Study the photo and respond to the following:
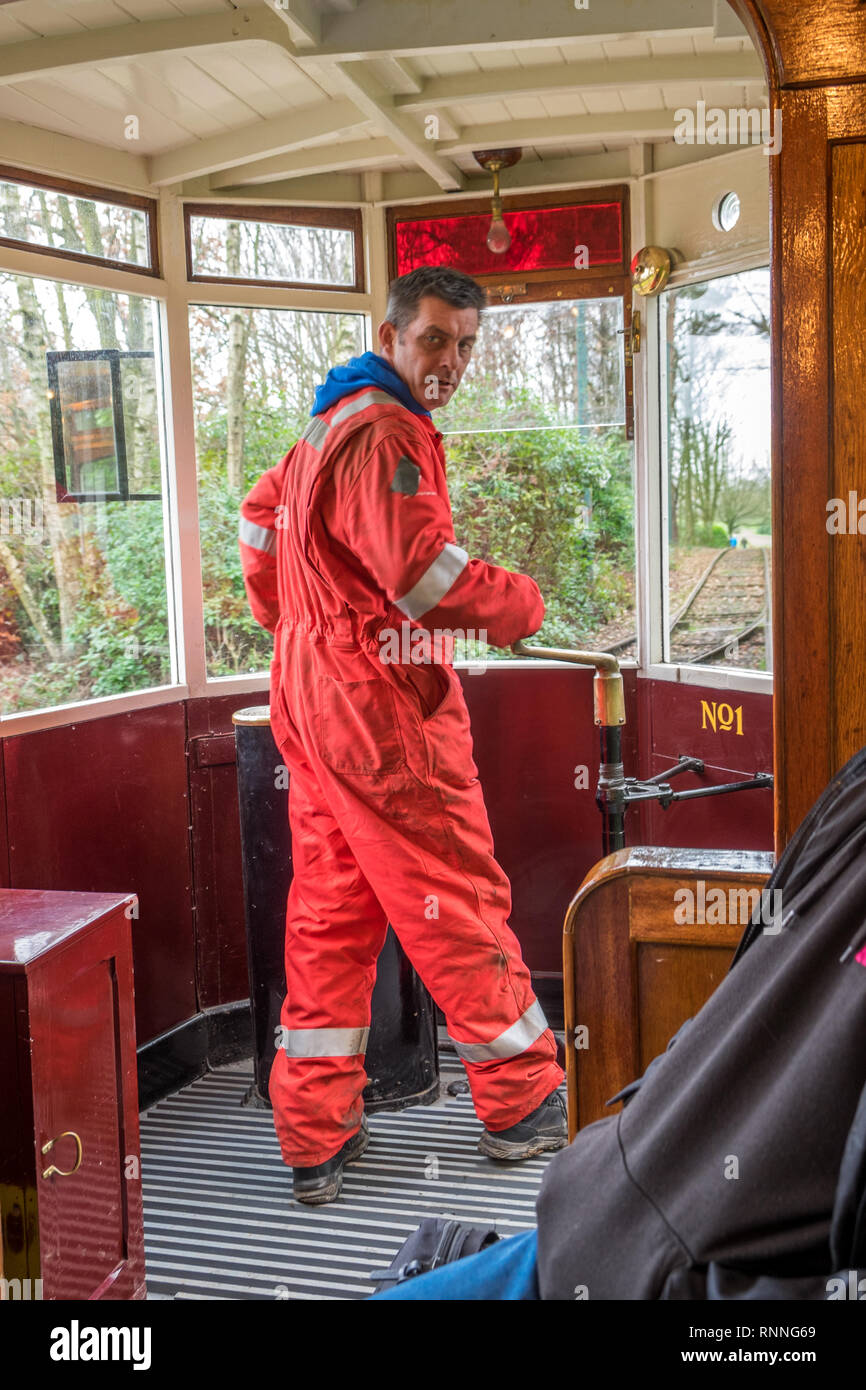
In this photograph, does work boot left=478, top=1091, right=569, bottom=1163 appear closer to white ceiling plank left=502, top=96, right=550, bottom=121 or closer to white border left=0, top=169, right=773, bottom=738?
white border left=0, top=169, right=773, bottom=738

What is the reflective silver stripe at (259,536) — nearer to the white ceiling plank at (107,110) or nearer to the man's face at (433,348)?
the man's face at (433,348)

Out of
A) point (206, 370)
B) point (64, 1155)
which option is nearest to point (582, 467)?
point (206, 370)

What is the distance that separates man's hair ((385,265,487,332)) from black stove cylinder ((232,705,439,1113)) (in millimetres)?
1113

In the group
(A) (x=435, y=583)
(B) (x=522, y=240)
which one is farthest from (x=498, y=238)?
(A) (x=435, y=583)

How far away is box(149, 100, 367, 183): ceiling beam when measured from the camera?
10.8ft

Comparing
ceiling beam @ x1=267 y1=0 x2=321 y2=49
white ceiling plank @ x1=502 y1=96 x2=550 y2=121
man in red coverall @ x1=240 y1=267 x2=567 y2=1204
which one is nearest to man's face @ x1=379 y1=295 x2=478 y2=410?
man in red coverall @ x1=240 y1=267 x2=567 y2=1204

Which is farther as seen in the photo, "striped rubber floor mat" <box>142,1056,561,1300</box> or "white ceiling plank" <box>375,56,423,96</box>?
"white ceiling plank" <box>375,56,423,96</box>

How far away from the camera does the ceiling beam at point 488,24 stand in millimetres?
2688

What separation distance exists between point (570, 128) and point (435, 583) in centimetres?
169

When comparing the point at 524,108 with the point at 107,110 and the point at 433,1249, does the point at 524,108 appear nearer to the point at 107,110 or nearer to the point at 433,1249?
the point at 107,110

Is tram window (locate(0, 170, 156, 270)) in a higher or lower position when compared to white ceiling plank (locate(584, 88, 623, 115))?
lower

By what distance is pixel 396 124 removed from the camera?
322 cm
